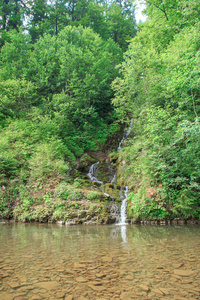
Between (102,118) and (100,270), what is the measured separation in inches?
721

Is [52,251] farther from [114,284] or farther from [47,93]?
[47,93]

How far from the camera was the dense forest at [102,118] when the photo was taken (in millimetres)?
8703

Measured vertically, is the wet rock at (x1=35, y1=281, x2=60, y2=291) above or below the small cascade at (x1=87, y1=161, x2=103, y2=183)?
below

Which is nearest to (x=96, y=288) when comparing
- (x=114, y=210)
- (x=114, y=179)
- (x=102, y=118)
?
(x=114, y=210)

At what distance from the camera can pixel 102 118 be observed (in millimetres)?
20766

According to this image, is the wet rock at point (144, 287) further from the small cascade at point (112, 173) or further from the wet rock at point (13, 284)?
the small cascade at point (112, 173)

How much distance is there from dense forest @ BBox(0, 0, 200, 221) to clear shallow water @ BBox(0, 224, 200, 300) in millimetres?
4084

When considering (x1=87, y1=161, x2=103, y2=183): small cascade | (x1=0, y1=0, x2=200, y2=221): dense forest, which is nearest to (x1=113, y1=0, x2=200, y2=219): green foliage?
(x1=0, y1=0, x2=200, y2=221): dense forest

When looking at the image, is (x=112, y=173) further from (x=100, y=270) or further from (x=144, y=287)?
(x=144, y=287)

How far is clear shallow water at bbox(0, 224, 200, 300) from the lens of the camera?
251 centimetres

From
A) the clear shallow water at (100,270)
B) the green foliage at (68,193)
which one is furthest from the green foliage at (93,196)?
the clear shallow water at (100,270)

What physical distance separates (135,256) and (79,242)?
6.40 ft

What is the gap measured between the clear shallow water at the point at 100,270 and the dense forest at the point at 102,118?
13.4ft

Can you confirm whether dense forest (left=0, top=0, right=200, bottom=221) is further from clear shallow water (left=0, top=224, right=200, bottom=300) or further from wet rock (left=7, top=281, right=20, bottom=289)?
wet rock (left=7, top=281, right=20, bottom=289)
